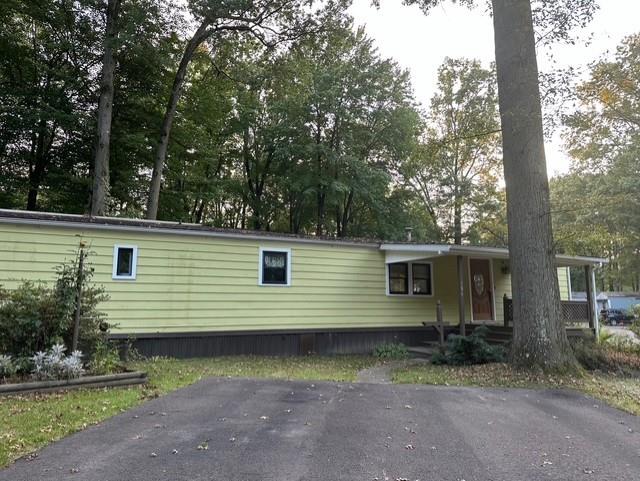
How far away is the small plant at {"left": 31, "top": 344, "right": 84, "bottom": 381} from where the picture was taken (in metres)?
6.10

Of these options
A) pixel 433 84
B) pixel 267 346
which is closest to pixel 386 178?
pixel 433 84

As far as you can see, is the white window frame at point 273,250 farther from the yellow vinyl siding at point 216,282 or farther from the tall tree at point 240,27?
the tall tree at point 240,27

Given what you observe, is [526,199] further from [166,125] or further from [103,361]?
[166,125]

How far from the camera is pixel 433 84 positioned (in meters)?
27.6

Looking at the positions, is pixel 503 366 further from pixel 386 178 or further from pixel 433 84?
pixel 433 84

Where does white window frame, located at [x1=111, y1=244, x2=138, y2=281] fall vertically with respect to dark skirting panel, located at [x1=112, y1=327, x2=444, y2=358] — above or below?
above

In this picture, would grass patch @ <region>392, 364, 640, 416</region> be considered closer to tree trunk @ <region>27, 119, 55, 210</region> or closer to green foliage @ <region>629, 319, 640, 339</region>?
green foliage @ <region>629, 319, 640, 339</region>

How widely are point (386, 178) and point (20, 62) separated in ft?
52.5

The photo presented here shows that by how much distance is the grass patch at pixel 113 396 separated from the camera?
13.8ft

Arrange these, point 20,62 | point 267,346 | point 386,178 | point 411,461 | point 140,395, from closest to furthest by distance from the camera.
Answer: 1. point 411,461
2. point 140,395
3. point 267,346
4. point 20,62
5. point 386,178

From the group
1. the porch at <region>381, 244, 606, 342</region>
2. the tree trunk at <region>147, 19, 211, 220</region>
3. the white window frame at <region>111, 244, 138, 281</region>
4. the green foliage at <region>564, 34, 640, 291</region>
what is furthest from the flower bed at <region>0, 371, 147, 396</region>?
the tree trunk at <region>147, 19, 211, 220</region>

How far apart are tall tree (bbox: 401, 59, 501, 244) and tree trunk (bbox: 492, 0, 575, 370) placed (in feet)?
55.0

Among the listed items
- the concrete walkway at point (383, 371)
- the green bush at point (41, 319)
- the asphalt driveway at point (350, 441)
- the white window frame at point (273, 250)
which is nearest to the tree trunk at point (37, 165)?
the white window frame at point (273, 250)

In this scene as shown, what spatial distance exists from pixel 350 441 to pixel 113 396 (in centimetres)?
336
